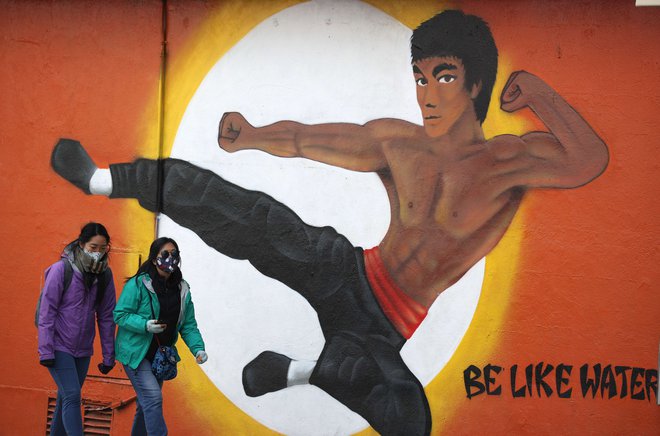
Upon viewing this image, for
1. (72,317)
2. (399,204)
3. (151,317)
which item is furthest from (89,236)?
(399,204)

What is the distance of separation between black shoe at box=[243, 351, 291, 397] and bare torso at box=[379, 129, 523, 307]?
48.9 inches

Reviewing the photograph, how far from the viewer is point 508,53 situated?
305 inches

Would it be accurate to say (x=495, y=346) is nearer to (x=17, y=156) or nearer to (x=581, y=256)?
(x=581, y=256)

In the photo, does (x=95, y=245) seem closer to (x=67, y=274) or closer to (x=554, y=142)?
(x=67, y=274)

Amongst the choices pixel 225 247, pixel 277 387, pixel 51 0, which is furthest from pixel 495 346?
pixel 51 0

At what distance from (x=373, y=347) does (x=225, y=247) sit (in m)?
1.56

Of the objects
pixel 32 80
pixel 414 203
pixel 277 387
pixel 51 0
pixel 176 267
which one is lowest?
pixel 277 387

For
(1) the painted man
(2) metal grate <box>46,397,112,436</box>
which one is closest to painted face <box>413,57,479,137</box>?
(1) the painted man

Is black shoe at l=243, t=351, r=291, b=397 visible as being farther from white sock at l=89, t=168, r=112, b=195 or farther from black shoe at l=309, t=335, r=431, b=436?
white sock at l=89, t=168, r=112, b=195

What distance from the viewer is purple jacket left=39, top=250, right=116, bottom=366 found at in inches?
275

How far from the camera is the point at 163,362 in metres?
7.06

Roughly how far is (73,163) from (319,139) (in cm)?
231

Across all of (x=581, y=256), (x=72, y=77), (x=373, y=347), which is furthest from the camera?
(x=72, y=77)

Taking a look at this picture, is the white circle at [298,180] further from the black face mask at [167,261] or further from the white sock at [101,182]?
the black face mask at [167,261]
